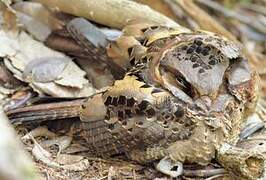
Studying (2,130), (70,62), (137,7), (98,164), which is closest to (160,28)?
(137,7)

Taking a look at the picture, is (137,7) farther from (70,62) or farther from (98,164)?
(98,164)

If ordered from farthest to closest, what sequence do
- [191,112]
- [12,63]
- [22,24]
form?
[22,24]
[12,63]
[191,112]

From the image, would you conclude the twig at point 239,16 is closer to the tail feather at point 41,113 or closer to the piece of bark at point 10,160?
the tail feather at point 41,113

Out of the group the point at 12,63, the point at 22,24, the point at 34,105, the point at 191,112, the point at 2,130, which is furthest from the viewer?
the point at 22,24

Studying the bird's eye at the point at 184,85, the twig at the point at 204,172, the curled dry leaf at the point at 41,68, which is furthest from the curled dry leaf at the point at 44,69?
the twig at the point at 204,172

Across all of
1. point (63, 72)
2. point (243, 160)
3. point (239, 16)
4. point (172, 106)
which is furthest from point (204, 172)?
point (239, 16)
